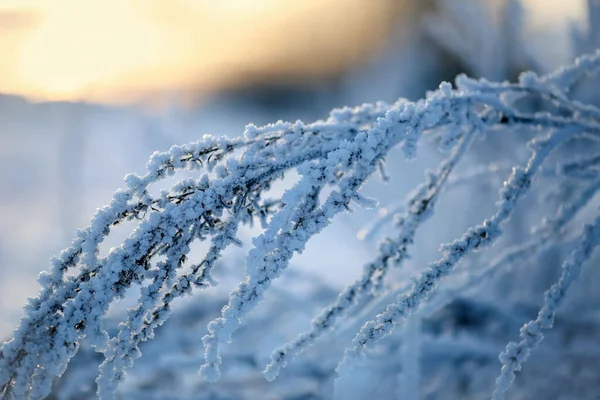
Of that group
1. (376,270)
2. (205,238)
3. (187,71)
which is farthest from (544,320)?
(187,71)

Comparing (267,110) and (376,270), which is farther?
(267,110)

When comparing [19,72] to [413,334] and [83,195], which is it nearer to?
[83,195]

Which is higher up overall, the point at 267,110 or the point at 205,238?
the point at 267,110

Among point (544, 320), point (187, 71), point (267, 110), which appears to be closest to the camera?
point (544, 320)

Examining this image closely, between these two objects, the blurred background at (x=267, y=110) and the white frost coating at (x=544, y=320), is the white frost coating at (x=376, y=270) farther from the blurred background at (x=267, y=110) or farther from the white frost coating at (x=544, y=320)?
the blurred background at (x=267, y=110)

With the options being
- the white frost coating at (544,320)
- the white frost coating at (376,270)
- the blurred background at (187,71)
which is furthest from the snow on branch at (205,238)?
the blurred background at (187,71)

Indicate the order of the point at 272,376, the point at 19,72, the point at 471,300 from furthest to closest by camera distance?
the point at 19,72
the point at 471,300
the point at 272,376

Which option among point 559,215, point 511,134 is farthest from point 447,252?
point 511,134

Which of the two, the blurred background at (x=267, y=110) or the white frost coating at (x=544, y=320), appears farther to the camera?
the blurred background at (x=267, y=110)

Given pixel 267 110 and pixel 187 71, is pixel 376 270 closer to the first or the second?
pixel 187 71
